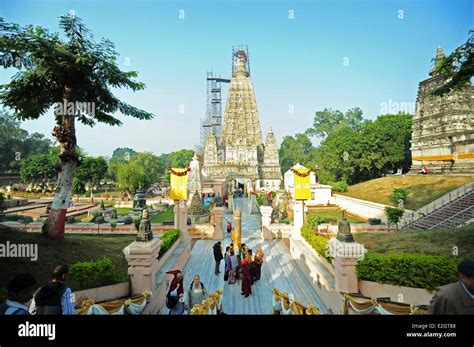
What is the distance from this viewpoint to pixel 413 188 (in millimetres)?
21906

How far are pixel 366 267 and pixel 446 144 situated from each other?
86.9 ft

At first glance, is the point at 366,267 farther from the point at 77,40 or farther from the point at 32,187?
the point at 32,187

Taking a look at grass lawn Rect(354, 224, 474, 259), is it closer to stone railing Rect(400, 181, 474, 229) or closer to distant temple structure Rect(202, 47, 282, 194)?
stone railing Rect(400, 181, 474, 229)

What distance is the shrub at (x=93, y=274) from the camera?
5.24 meters

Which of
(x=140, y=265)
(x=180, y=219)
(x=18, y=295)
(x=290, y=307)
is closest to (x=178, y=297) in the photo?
(x=140, y=265)

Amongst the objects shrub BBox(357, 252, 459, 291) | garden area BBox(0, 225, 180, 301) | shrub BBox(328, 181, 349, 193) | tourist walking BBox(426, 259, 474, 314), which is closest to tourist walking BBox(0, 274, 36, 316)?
garden area BBox(0, 225, 180, 301)

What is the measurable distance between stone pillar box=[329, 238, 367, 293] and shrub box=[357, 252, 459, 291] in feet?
0.55

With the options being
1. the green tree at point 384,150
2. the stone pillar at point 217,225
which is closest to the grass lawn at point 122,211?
the stone pillar at point 217,225

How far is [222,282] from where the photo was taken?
26.9 ft

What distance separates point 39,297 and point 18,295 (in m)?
0.29

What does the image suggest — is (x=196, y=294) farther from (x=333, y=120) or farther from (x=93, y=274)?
(x=333, y=120)

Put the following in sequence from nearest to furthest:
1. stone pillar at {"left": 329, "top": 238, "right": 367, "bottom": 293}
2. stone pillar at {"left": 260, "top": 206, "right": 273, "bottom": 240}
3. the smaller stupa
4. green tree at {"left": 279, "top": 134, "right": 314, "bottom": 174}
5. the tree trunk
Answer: stone pillar at {"left": 329, "top": 238, "right": 367, "bottom": 293} < the tree trunk < stone pillar at {"left": 260, "top": 206, "right": 273, "bottom": 240} < the smaller stupa < green tree at {"left": 279, "top": 134, "right": 314, "bottom": 174}

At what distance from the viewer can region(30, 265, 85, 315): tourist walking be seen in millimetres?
3016
